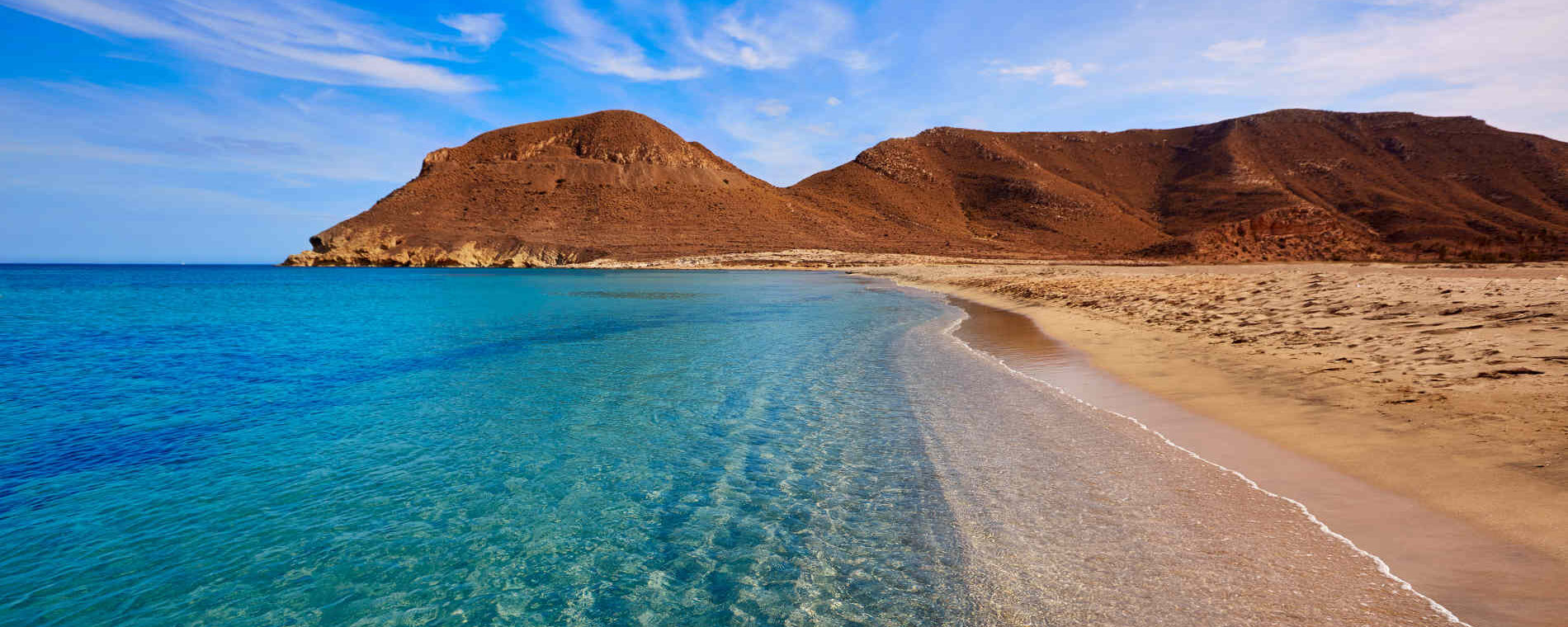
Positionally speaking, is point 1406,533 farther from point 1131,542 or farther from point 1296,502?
point 1131,542

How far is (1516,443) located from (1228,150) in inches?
5767

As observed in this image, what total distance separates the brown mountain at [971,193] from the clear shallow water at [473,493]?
264ft

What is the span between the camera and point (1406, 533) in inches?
182

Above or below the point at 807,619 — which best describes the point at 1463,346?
above

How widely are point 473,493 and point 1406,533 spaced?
7.75m

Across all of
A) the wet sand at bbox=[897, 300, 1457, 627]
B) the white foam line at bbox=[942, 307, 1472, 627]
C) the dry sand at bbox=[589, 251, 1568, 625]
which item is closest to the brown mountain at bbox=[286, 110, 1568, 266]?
the dry sand at bbox=[589, 251, 1568, 625]

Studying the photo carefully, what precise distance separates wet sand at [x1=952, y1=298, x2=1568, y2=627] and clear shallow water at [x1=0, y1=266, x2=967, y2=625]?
2879 millimetres

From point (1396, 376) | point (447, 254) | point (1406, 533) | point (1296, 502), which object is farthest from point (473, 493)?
point (447, 254)

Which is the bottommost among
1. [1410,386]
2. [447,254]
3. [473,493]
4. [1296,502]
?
[473,493]

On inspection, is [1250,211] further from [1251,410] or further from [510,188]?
[510,188]

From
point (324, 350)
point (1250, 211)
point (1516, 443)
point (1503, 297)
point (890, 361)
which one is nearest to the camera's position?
point (1516, 443)

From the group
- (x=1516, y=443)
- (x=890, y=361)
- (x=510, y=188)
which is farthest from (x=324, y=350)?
(x=510, y=188)

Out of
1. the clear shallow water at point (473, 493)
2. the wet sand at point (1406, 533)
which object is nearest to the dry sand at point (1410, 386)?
the wet sand at point (1406, 533)

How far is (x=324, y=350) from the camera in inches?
656
